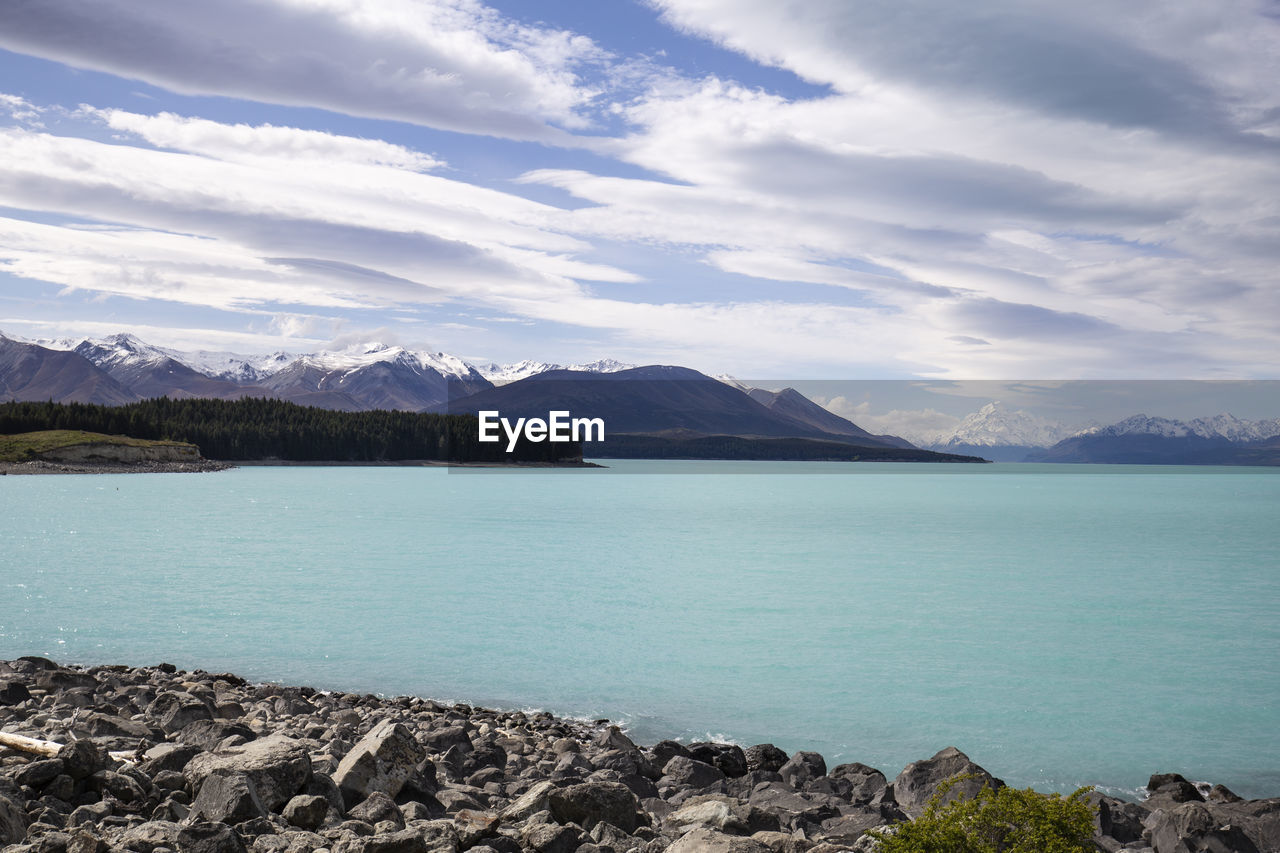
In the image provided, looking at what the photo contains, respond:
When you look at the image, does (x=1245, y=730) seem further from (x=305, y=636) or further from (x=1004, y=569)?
(x=1004, y=569)

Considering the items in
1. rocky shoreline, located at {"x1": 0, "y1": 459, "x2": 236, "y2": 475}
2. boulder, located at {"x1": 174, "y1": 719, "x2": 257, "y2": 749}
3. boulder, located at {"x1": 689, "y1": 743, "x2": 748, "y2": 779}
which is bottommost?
rocky shoreline, located at {"x1": 0, "y1": 459, "x2": 236, "y2": 475}

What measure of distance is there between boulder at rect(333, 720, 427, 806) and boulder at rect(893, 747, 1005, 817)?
6841 millimetres

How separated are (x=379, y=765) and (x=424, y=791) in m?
0.69

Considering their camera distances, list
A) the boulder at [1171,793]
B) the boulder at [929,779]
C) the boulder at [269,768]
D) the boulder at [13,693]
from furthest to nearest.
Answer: the boulder at [13,693], the boulder at [1171,793], the boulder at [929,779], the boulder at [269,768]

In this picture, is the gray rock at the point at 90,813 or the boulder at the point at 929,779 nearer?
the gray rock at the point at 90,813

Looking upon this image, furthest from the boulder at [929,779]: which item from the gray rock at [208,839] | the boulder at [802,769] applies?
the gray rock at [208,839]

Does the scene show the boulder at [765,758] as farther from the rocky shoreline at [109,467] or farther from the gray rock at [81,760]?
the rocky shoreline at [109,467]

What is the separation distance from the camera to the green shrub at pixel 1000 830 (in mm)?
8117

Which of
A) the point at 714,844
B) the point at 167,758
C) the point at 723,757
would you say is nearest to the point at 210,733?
A: the point at 167,758

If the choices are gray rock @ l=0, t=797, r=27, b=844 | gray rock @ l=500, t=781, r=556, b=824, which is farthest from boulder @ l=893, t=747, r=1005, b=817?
gray rock @ l=0, t=797, r=27, b=844

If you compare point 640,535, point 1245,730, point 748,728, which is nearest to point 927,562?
point 640,535

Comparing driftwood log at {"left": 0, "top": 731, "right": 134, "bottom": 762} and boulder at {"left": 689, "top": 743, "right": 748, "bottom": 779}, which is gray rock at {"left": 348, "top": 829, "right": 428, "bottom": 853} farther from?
boulder at {"left": 689, "top": 743, "right": 748, "bottom": 779}

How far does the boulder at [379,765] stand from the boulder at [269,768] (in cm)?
54

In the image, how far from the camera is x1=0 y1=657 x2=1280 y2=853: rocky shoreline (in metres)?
8.92
